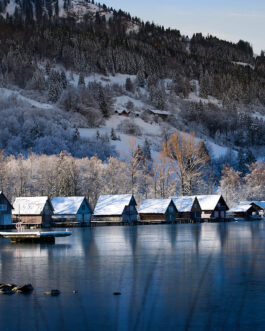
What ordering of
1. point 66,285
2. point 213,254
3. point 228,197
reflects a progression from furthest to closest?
point 228,197 < point 213,254 < point 66,285

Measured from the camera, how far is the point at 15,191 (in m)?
107

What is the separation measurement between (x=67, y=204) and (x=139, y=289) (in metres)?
69.4

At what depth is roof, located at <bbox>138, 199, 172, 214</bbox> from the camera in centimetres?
10269

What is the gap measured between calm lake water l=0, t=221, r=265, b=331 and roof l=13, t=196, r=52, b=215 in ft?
145

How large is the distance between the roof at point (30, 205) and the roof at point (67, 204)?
6183 mm

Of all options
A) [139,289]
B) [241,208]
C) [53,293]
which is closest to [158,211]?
[241,208]

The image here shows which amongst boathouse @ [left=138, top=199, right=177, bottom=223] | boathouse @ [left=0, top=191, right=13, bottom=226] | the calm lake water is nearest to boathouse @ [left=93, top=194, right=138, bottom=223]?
boathouse @ [left=138, top=199, right=177, bottom=223]

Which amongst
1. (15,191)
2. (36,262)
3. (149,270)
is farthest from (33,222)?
(149,270)

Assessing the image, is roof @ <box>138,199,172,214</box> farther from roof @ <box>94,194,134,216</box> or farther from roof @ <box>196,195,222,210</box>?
roof @ <box>196,195,222,210</box>

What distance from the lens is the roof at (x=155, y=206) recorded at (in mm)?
102688

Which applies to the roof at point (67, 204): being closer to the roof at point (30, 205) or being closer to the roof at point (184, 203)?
the roof at point (30, 205)

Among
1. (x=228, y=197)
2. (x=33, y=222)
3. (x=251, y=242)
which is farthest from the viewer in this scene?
(x=228, y=197)

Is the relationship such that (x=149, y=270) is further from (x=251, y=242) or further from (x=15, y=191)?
(x=15, y=191)

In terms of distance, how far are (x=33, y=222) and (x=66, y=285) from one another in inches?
2439
